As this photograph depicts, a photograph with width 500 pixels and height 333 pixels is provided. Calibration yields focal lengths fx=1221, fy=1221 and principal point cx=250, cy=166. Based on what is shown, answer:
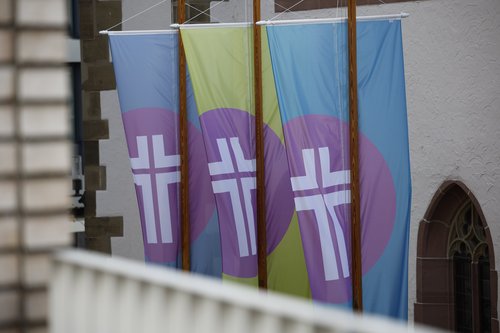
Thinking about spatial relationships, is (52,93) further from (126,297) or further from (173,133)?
(173,133)

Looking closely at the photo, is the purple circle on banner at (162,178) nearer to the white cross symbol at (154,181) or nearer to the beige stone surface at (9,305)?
the white cross symbol at (154,181)

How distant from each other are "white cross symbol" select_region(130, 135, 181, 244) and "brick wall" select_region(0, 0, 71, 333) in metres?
8.90

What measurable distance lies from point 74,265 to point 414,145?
36.6ft

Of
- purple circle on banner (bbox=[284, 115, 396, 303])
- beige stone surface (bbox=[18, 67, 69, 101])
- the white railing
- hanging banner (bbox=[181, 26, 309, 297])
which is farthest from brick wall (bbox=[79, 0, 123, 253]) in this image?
beige stone surface (bbox=[18, 67, 69, 101])

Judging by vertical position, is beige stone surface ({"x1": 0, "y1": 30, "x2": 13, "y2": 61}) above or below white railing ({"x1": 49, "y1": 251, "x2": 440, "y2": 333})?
above

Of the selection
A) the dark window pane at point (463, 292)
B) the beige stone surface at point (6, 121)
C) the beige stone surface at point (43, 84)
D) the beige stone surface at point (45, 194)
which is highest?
the beige stone surface at point (43, 84)

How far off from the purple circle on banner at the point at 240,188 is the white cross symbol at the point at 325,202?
905 millimetres

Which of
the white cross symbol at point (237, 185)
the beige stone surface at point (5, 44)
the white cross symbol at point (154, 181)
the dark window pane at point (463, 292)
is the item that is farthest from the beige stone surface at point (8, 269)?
the dark window pane at point (463, 292)

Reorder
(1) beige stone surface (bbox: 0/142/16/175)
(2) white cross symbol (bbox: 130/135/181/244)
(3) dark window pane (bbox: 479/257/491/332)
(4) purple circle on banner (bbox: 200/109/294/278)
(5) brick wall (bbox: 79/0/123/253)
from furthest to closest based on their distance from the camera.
→ (5) brick wall (bbox: 79/0/123/253), (3) dark window pane (bbox: 479/257/491/332), (2) white cross symbol (bbox: 130/135/181/244), (4) purple circle on banner (bbox: 200/109/294/278), (1) beige stone surface (bbox: 0/142/16/175)

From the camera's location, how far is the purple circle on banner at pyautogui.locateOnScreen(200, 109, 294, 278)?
1206 centimetres

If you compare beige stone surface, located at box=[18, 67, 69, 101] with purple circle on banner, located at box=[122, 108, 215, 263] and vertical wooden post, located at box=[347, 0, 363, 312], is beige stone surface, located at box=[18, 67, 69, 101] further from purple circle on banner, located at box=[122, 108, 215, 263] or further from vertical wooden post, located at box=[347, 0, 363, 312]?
purple circle on banner, located at box=[122, 108, 215, 263]

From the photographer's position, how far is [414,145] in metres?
14.2

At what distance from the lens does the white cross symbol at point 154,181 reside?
12297 mm

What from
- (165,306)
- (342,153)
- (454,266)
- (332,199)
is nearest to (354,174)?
(342,153)
